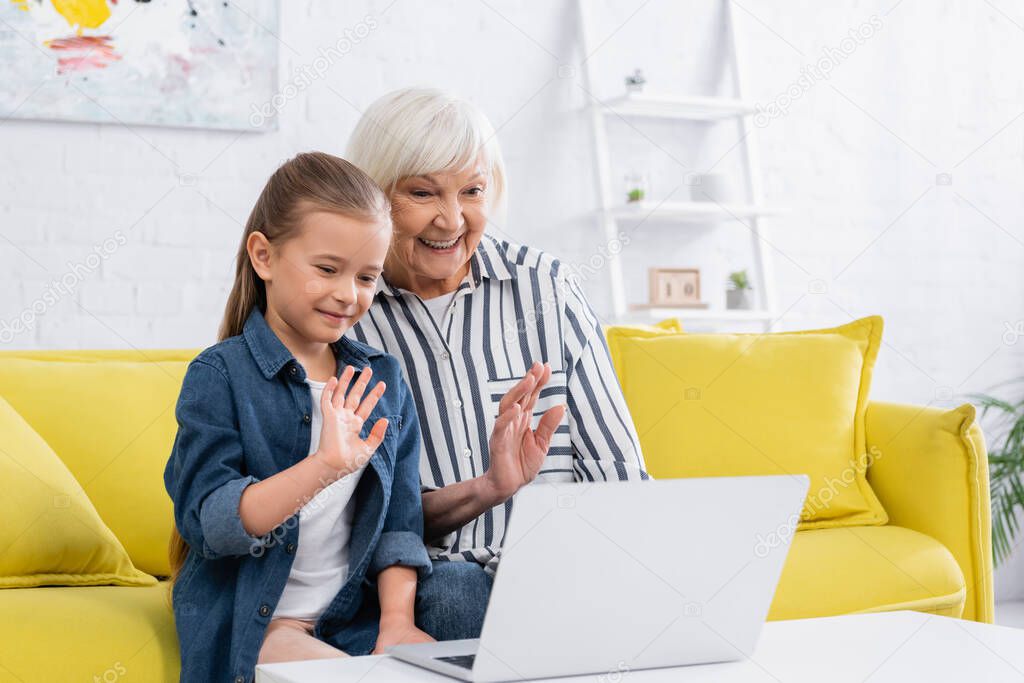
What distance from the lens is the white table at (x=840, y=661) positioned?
42.1 inches

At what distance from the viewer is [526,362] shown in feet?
5.53

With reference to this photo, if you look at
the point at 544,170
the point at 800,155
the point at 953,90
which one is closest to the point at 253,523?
the point at 544,170

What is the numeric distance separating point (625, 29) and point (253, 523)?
2.60 meters

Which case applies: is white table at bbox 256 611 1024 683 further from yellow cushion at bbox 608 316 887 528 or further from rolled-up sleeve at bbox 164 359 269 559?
yellow cushion at bbox 608 316 887 528

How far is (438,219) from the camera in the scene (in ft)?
5.40

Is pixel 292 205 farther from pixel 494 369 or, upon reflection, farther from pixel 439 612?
pixel 439 612

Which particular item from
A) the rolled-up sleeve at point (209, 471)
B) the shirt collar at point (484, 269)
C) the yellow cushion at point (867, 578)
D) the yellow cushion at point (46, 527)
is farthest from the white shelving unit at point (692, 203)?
the rolled-up sleeve at point (209, 471)

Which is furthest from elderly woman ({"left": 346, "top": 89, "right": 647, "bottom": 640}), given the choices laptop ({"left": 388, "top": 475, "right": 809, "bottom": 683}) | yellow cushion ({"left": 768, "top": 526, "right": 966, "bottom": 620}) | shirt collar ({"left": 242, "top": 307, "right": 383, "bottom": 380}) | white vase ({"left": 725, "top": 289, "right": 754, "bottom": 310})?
white vase ({"left": 725, "top": 289, "right": 754, "bottom": 310})

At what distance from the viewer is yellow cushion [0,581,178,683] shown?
1475 millimetres

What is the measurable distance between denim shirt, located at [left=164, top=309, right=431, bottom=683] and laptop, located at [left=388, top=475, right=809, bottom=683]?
0.26 metres

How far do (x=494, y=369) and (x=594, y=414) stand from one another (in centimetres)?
17

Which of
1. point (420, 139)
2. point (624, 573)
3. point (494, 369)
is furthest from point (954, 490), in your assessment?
point (624, 573)

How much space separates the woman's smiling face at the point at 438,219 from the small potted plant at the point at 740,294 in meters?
1.90

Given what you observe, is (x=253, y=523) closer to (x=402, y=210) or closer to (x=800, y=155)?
(x=402, y=210)
